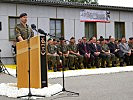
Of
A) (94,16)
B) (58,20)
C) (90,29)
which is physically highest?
(94,16)

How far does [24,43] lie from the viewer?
7.12 meters

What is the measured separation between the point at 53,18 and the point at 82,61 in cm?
518

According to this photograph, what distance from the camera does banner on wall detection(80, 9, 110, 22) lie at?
19.0 meters

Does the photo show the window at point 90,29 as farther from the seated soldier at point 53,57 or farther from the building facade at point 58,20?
the seated soldier at point 53,57

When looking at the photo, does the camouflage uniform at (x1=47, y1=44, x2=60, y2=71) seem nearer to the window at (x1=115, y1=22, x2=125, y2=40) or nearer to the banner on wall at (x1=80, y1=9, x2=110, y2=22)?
the banner on wall at (x1=80, y1=9, x2=110, y2=22)

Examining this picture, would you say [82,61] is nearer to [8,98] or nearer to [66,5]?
[66,5]

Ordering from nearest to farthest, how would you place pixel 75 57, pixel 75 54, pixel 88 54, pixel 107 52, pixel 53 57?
pixel 53 57
pixel 75 57
pixel 75 54
pixel 88 54
pixel 107 52

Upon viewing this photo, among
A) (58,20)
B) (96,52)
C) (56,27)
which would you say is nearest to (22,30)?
(96,52)

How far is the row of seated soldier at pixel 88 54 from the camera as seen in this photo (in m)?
12.9

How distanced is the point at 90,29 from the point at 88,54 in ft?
19.5

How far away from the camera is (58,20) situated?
18.4m

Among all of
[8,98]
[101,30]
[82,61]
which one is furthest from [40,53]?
[101,30]

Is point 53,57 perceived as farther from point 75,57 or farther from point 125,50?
point 125,50

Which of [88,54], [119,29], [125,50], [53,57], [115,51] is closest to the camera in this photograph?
[53,57]
